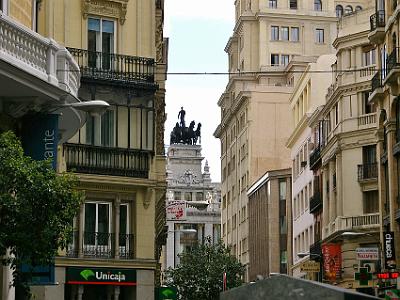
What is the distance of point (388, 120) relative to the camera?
5975cm

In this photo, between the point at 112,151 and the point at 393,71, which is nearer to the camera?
the point at 112,151

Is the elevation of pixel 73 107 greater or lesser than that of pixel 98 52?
lesser

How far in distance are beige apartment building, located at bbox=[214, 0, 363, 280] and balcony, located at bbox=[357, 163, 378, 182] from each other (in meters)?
51.6

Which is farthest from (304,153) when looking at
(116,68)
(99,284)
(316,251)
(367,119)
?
(99,284)

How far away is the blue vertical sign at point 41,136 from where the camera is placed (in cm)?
2462

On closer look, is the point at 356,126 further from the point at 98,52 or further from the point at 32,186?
the point at 32,186

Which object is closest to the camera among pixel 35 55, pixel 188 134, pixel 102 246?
pixel 35 55

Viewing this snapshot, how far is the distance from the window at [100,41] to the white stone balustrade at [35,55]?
20.3 meters

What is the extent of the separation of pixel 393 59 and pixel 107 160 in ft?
58.8

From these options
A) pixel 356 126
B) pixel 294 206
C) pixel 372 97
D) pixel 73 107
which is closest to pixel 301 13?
pixel 294 206

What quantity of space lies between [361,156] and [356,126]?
6.36ft

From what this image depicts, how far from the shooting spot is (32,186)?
20750mm

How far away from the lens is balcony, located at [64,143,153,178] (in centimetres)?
4525

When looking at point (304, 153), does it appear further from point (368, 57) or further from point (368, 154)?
point (368, 57)
